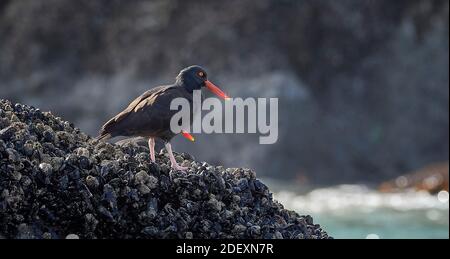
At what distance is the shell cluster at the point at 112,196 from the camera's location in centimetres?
695

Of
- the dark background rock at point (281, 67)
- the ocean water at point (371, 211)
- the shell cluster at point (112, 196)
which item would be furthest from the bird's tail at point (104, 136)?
the dark background rock at point (281, 67)

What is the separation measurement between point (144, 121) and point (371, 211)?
18.8 meters

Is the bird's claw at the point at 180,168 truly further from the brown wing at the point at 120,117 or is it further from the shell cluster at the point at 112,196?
the brown wing at the point at 120,117

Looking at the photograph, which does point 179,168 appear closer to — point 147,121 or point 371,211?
point 147,121

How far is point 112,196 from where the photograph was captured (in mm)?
7133

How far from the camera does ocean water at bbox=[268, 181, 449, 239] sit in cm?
2352

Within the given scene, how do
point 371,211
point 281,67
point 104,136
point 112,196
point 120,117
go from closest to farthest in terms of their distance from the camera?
point 112,196 < point 104,136 < point 120,117 < point 371,211 < point 281,67

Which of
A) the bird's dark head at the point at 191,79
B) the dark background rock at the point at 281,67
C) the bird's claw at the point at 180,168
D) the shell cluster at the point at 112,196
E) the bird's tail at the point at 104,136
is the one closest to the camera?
the shell cluster at the point at 112,196

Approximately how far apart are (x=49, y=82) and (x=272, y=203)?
34.6 metres

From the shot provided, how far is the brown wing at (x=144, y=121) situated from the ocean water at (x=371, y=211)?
47.4 feet

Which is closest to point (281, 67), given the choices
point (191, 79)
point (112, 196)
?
point (191, 79)
